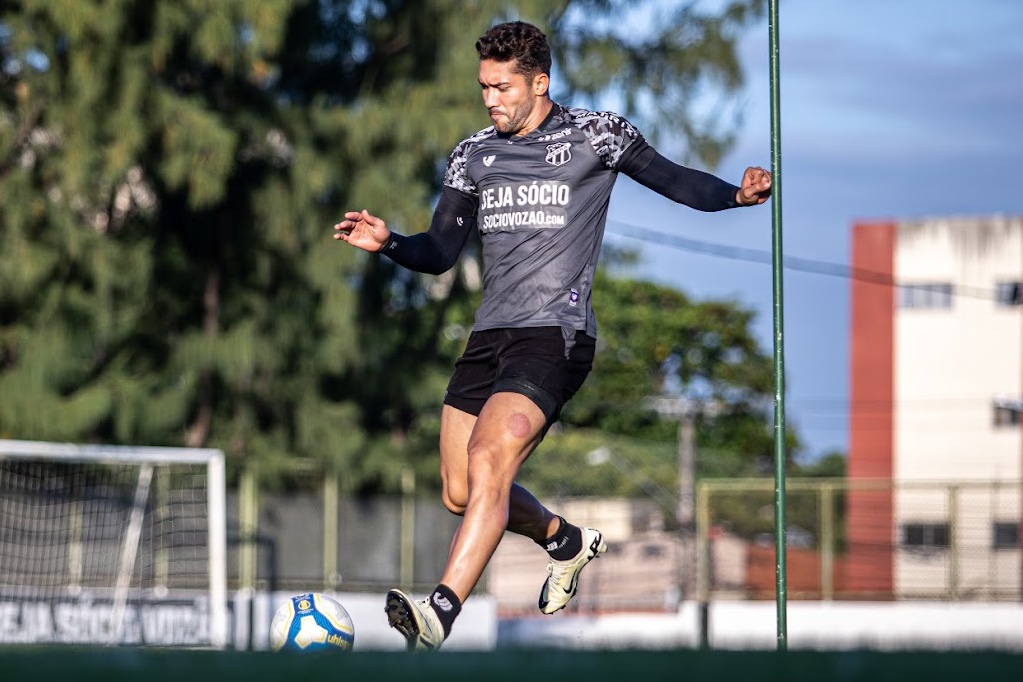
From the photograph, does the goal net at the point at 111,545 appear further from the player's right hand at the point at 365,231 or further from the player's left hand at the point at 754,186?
the player's left hand at the point at 754,186

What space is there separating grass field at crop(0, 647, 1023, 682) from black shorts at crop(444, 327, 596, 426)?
2.68m

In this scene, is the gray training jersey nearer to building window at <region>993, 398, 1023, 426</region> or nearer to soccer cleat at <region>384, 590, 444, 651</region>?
soccer cleat at <region>384, 590, 444, 651</region>

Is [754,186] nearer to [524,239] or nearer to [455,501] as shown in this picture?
[524,239]

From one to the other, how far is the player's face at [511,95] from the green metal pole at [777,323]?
893 mm

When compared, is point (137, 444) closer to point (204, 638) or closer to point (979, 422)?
point (204, 638)

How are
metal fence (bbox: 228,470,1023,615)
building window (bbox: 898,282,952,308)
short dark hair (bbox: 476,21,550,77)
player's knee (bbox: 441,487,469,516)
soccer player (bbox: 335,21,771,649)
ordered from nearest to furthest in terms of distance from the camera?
soccer player (bbox: 335,21,771,649)
short dark hair (bbox: 476,21,550,77)
player's knee (bbox: 441,487,469,516)
metal fence (bbox: 228,470,1023,615)
building window (bbox: 898,282,952,308)

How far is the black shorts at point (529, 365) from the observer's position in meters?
5.43

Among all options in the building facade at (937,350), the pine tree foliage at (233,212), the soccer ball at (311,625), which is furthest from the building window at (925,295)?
the soccer ball at (311,625)

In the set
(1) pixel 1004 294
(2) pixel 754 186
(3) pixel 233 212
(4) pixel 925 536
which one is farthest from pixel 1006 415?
(2) pixel 754 186

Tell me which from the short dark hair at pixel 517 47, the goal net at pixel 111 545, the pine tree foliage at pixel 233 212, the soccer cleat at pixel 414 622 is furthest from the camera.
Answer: the pine tree foliage at pixel 233 212

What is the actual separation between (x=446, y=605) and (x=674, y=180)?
1.85m

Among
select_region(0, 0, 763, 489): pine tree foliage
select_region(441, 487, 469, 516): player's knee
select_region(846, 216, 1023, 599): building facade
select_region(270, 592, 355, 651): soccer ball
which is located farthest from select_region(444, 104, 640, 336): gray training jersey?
select_region(846, 216, 1023, 599): building facade

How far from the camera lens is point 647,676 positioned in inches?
97.0

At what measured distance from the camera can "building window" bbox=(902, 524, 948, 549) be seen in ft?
68.8
